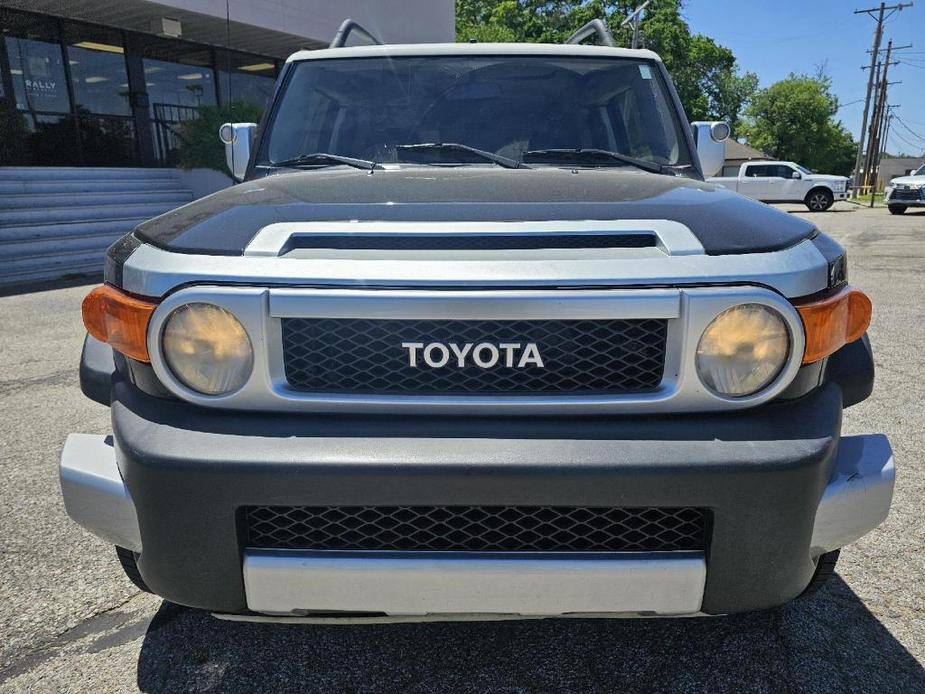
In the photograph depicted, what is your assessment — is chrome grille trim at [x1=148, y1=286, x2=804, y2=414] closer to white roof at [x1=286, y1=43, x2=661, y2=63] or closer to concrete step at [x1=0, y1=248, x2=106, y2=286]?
white roof at [x1=286, y1=43, x2=661, y2=63]

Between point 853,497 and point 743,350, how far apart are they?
0.40 m

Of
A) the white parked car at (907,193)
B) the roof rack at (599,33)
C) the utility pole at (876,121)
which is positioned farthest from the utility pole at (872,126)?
the roof rack at (599,33)

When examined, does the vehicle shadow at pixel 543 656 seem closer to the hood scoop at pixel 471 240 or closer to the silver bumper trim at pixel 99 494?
the silver bumper trim at pixel 99 494

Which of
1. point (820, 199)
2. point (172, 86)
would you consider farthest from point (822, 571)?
point (820, 199)

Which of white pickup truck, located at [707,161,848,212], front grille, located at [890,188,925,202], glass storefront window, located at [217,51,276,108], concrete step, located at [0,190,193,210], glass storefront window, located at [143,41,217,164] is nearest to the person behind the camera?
concrete step, located at [0,190,193,210]

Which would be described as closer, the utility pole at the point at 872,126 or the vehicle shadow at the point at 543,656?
the vehicle shadow at the point at 543,656

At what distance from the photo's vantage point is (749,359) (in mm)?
1498

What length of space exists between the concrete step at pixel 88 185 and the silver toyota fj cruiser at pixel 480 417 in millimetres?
11337

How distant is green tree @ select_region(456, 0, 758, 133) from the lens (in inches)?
1492

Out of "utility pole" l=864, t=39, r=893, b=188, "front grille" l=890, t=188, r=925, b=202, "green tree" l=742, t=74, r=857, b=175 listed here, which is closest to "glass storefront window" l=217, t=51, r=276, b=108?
"front grille" l=890, t=188, r=925, b=202

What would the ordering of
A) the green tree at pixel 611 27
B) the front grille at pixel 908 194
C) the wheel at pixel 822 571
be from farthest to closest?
the green tree at pixel 611 27
the front grille at pixel 908 194
the wheel at pixel 822 571

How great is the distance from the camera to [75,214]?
36.1ft

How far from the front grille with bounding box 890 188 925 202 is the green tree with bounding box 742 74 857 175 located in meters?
42.2

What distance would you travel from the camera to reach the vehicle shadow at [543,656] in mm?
1842
